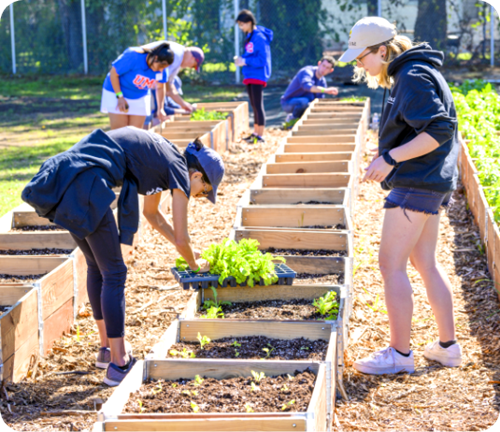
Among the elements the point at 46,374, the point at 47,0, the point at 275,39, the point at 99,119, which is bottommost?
the point at 46,374

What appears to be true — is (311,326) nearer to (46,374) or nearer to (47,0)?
(46,374)

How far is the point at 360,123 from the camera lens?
8.91 metres

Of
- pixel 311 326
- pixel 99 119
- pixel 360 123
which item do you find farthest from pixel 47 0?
pixel 311 326

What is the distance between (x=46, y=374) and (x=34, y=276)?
100 cm

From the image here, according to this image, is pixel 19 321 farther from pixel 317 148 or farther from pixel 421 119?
pixel 317 148

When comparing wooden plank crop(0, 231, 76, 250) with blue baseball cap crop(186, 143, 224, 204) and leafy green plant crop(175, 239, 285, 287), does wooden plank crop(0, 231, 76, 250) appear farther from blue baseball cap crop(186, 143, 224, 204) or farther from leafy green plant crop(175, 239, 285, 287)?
blue baseball cap crop(186, 143, 224, 204)

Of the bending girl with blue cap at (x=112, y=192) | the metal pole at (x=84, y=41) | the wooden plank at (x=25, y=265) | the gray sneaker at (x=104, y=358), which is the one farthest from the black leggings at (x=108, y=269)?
the metal pole at (x=84, y=41)

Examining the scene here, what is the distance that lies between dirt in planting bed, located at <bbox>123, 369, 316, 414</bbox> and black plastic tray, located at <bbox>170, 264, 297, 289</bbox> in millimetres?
850

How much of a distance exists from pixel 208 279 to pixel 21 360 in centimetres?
122

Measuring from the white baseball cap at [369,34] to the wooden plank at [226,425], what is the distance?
6.09 feet

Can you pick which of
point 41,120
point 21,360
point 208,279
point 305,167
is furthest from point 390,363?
point 41,120

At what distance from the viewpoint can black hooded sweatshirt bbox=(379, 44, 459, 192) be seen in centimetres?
302

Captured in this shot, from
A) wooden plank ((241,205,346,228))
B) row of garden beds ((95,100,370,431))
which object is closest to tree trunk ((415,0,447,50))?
row of garden beds ((95,100,370,431))

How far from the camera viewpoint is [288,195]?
5844 mm
